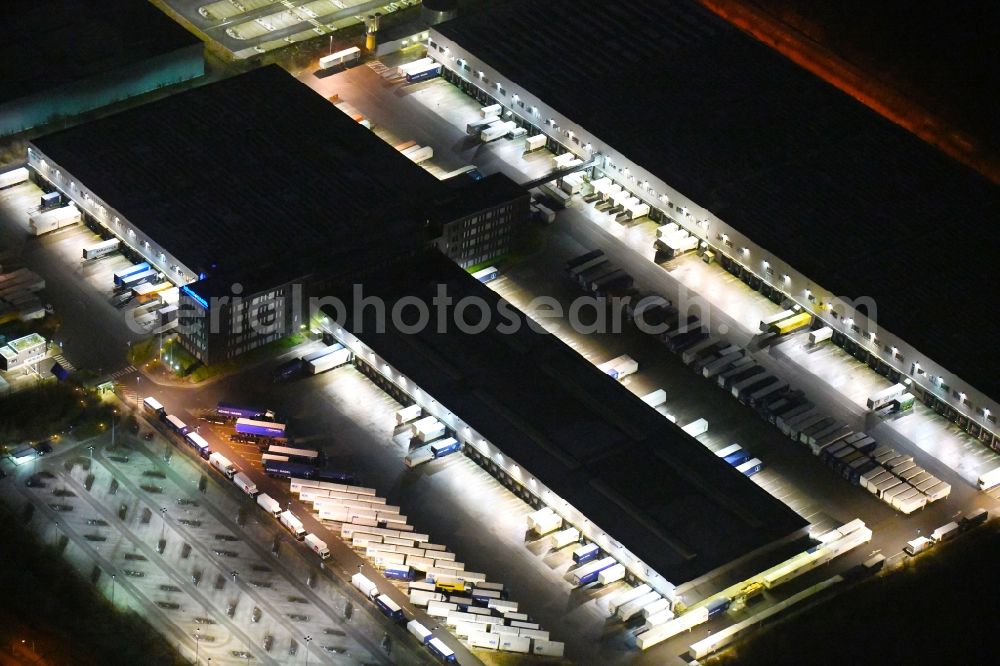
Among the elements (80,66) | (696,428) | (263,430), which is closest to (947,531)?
(696,428)

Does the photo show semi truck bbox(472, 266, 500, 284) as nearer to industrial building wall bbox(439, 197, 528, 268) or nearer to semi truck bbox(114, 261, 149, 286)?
industrial building wall bbox(439, 197, 528, 268)

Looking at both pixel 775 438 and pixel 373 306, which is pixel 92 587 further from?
pixel 775 438

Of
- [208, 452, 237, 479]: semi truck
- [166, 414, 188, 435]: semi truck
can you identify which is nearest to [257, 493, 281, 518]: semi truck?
[208, 452, 237, 479]: semi truck

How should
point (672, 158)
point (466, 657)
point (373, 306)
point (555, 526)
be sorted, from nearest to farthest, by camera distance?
1. point (466, 657)
2. point (555, 526)
3. point (373, 306)
4. point (672, 158)

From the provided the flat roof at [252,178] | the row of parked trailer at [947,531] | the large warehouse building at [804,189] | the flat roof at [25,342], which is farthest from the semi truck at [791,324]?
the flat roof at [25,342]

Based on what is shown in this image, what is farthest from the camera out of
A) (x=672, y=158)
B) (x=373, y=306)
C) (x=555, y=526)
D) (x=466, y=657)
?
(x=672, y=158)

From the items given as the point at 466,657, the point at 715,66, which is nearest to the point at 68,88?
the point at 715,66
